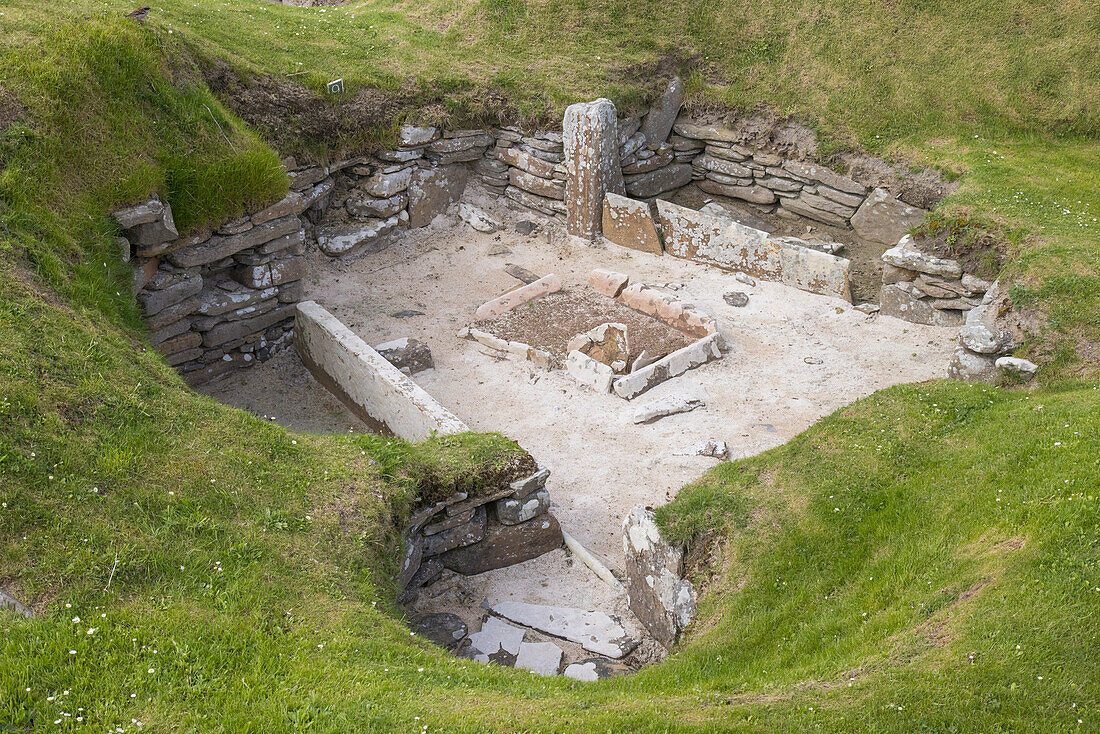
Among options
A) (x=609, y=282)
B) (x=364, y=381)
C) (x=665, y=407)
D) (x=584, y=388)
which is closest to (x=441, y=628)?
(x=364, y=381)

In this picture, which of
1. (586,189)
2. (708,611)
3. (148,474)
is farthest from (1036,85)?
(148,474)

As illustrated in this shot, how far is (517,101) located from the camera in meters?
13.7

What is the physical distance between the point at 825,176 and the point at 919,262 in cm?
289

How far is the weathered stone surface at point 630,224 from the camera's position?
12938 mm

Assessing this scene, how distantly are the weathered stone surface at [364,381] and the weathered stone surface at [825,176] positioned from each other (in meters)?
7.14

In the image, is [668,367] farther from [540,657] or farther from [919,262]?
[540,657]

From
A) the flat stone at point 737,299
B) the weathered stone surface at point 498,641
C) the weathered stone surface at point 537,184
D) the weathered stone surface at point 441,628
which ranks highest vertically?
the weathered stone surface at point 537,184

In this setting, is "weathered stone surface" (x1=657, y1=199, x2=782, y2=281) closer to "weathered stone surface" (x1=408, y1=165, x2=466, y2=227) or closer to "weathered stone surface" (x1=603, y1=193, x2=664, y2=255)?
"weathered stone surface" (x1=603, y1=193, x2=664, y2=255)

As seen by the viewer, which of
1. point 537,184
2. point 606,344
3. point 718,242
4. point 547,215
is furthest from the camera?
point 547,215

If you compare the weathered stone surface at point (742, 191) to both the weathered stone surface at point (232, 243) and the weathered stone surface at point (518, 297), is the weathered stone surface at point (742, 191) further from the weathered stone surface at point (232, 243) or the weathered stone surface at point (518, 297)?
the weathered stone surface at point (232, 243)

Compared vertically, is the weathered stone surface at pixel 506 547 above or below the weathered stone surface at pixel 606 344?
above

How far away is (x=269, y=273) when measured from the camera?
10914mm

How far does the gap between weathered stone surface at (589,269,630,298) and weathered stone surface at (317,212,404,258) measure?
345 cm

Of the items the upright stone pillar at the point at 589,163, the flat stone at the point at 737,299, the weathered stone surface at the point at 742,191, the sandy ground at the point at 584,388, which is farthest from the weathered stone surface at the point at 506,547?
the weathered stone surface at the point at 742,191
